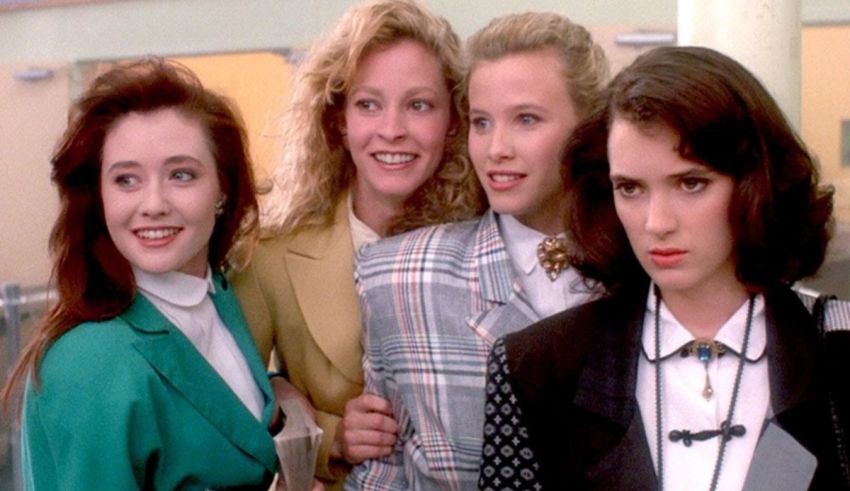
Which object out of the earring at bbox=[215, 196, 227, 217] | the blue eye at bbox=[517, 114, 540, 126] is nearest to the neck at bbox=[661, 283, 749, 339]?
the blue eye at bbox=[517, 114, 540, 126]

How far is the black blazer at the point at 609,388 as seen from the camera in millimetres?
1806

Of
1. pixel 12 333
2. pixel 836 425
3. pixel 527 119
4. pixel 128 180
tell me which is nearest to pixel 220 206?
pixel 128 180

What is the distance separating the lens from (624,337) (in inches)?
76.5

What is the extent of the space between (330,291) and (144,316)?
0.51m

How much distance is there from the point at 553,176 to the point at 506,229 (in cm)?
15

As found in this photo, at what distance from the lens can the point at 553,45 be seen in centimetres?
244

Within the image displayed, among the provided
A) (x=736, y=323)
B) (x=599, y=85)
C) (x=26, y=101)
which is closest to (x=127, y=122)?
(x=599, y=85)

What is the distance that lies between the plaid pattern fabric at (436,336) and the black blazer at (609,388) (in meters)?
0.28

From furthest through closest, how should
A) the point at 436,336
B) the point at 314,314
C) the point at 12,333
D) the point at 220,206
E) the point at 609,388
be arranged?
the point at 12,333
the point at 314,314
the point at 220,206
the point at 436,336
the point at 609,388

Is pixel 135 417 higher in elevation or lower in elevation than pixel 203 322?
lower

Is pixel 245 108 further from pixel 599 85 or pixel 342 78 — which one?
pixel 599 85

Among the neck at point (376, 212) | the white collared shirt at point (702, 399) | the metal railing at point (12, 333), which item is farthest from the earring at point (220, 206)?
the metal railing at point (12, 333)

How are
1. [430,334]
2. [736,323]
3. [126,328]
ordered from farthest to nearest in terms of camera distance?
[430,334], [126,328], [736,323]

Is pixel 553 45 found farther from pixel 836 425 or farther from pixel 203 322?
pixel 836 425
